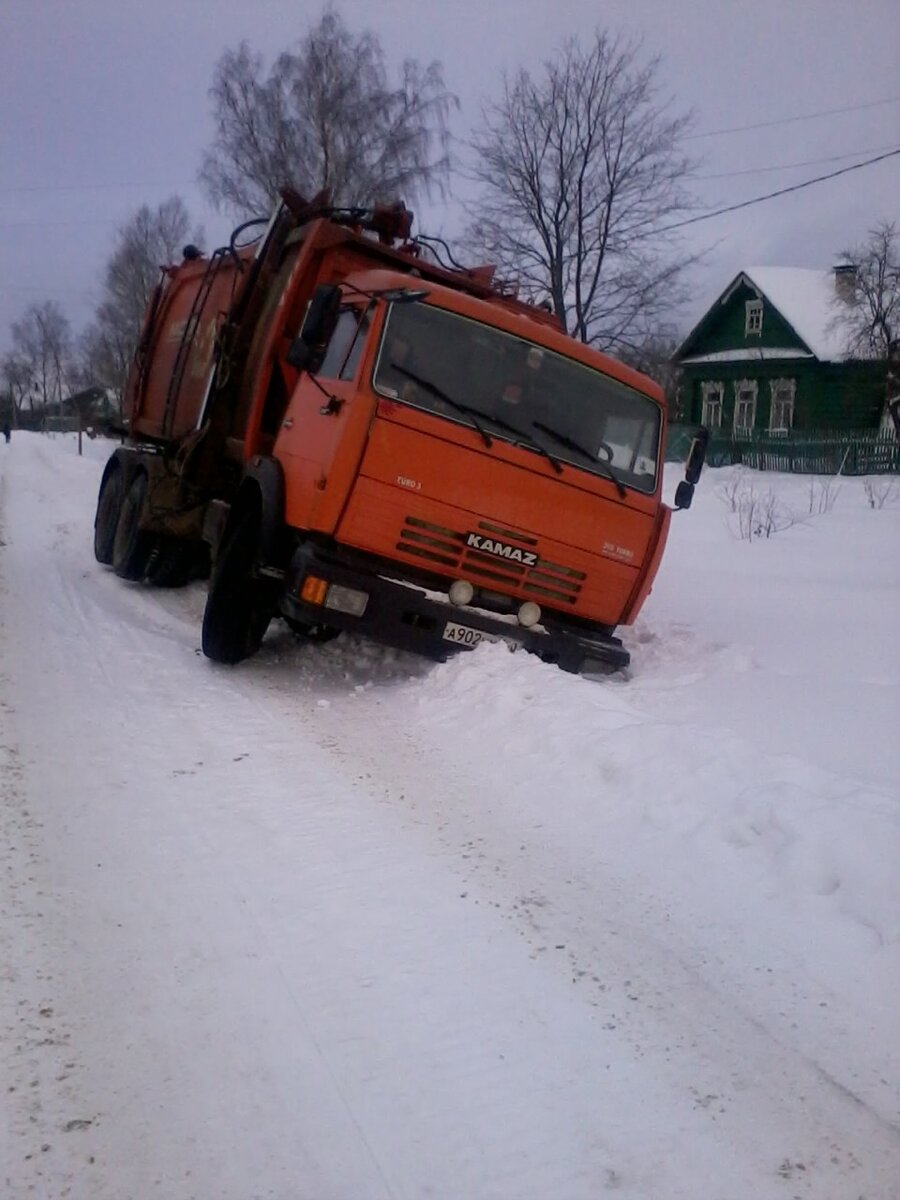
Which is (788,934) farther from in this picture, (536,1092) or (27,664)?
(27,664)

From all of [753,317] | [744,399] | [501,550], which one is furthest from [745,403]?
[501,550]

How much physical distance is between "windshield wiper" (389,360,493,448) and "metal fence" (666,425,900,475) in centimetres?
1885

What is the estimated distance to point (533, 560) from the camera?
685 centimetres

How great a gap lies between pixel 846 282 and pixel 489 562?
36279mm

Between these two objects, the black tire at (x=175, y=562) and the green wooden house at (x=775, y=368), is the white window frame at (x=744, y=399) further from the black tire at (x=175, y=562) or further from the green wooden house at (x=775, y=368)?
the black tire at (x=175, y=562)

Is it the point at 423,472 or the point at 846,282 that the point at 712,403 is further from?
the point at 423,472

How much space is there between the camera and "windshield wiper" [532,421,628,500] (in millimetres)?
6906

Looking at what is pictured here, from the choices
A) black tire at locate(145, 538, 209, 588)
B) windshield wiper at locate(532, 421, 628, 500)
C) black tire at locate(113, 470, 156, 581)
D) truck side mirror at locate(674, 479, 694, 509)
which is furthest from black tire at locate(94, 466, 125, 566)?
truck side mirror at locate(674, 479, 694, 509)

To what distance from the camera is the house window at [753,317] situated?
40.4 m

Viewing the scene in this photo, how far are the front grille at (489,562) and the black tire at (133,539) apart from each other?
4.31 metres

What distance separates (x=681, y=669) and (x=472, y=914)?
14.9ft

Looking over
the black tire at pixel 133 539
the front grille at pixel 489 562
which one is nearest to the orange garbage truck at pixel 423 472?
the front grille at pixel 489 562

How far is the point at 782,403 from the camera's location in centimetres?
4019

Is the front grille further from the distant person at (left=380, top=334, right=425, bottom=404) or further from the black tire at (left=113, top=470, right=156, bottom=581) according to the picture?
the black tire at (left=113, top=470, right=156, bottom=581)
